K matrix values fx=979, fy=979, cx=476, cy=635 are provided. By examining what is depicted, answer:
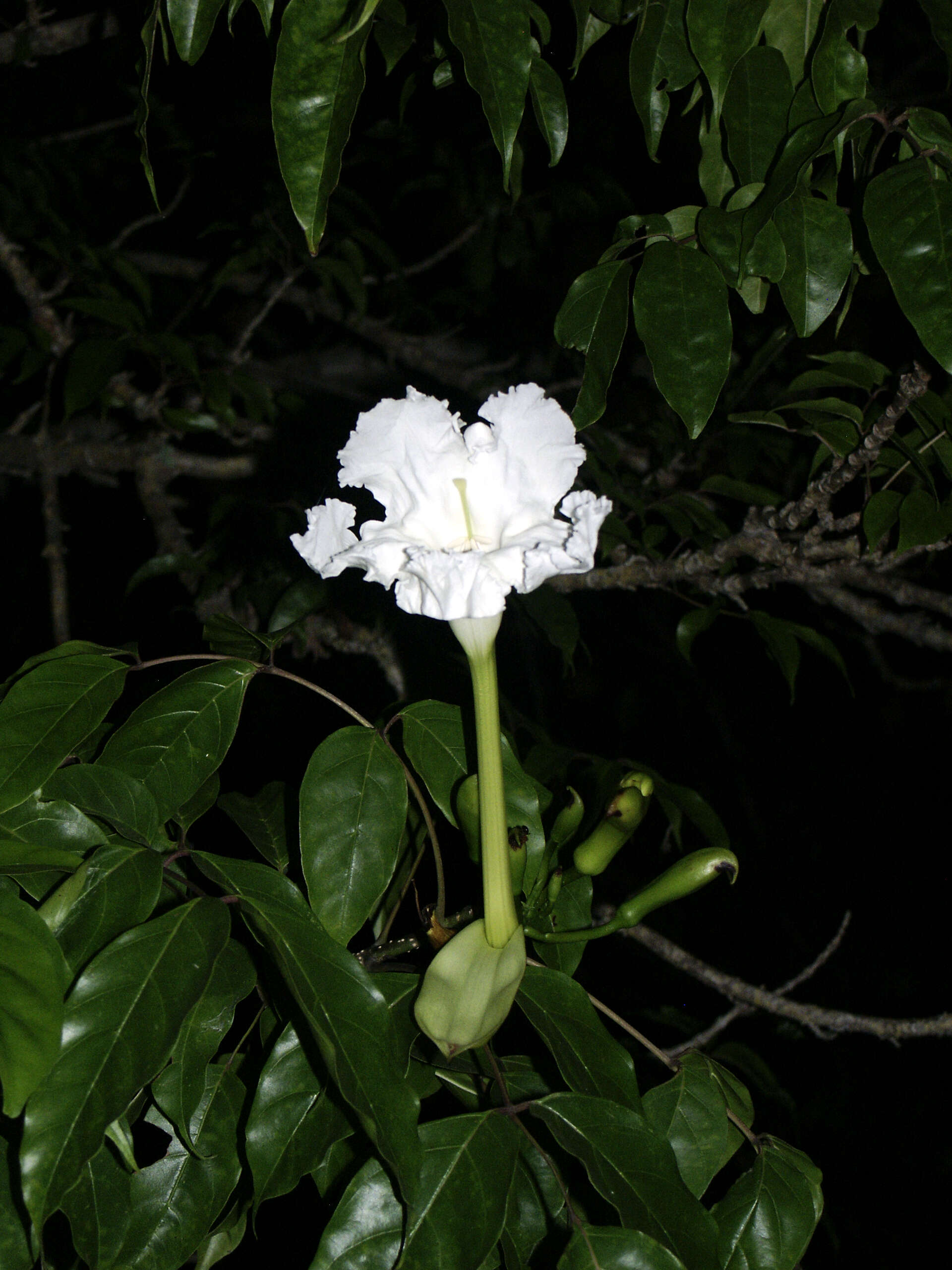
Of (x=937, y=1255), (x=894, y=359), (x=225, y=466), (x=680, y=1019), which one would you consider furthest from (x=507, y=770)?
(x=937, y=1255)

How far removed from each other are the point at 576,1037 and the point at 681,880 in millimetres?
117

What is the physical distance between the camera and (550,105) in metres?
0.73

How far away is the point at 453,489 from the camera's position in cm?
59

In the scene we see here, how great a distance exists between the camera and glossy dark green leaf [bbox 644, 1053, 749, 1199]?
66cm

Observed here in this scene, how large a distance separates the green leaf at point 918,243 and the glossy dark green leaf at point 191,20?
0.44 meters

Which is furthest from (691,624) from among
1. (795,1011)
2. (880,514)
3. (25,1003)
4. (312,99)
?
(25,1003)

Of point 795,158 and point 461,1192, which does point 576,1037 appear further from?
point 795,158

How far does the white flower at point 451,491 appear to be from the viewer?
540 millimetres

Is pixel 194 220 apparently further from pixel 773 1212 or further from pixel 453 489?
pixel 773 1212

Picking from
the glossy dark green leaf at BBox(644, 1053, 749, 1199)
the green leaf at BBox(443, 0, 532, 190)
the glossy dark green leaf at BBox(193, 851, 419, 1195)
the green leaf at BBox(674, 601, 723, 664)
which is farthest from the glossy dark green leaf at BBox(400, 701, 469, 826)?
the green leaf at BBox(674, 601, 723, 664)

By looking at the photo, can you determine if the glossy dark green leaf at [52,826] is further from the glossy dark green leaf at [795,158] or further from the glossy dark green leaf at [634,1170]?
the glossy dark green leaf at [795,158]

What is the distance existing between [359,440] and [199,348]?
1.56 metres

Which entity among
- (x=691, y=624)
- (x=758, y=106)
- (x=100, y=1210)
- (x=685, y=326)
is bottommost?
(x=691, y=624)

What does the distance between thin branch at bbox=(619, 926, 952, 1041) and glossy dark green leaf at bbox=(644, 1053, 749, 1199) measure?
387 mm
